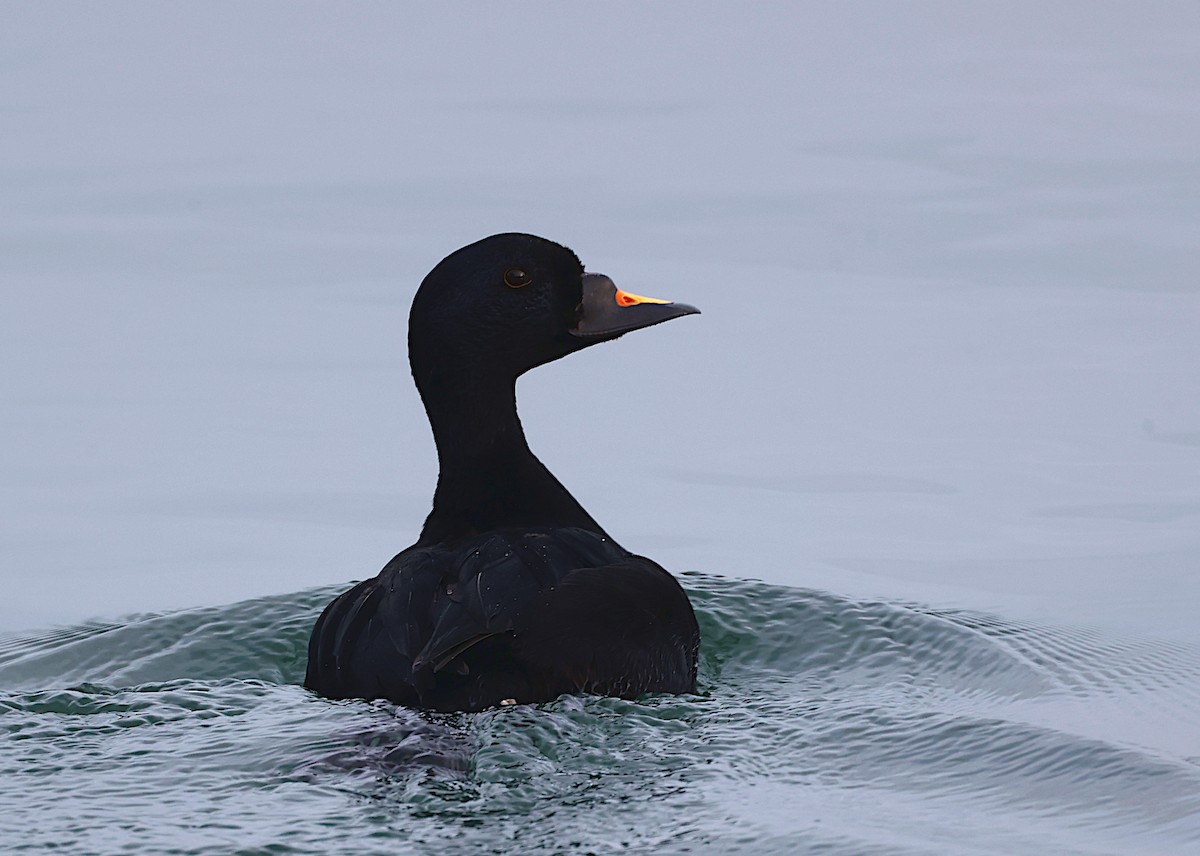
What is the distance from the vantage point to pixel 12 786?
5.85m

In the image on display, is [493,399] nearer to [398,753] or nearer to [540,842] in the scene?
[398,753]

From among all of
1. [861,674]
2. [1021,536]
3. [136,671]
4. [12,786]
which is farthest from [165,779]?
[1021,536]

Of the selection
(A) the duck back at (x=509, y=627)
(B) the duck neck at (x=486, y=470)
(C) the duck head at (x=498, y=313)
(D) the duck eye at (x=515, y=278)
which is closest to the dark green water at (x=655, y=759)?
(A) the duck back at (x=509, y=627)

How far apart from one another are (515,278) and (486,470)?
2.00 ft

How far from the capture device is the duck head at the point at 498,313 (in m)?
6.95

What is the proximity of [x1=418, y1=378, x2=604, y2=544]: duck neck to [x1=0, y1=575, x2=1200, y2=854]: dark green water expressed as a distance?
72 cm

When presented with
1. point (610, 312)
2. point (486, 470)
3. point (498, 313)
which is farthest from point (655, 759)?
point (610, 312)

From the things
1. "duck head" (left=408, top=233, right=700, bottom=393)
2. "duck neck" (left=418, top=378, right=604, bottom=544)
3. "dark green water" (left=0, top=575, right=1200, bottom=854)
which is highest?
"duck head" (left=408, top=233, right=700, bottom=393)

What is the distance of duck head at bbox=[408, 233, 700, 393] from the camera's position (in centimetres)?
695

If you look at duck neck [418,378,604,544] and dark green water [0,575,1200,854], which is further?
duck neck [418,378,604,544]

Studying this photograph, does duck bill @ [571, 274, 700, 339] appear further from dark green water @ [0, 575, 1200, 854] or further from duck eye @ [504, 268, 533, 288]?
dark green water @ [0, 575, 1200, 854]

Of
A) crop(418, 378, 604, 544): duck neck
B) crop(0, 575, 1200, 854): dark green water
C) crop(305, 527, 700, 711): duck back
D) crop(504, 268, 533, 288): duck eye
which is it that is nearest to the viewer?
crop(0, 575, 1200, 854): dark green water

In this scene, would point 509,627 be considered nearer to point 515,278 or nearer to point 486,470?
point 486,470

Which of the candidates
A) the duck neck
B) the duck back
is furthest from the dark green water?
the duck neck
